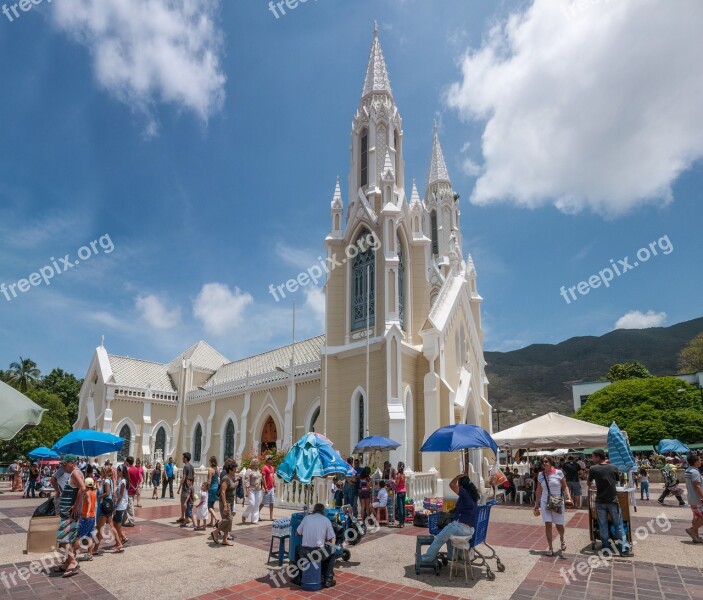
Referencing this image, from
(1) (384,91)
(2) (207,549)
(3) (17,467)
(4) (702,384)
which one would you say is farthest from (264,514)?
(4) (702,384)

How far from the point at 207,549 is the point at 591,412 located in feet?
159

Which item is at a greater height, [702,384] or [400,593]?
[702,384]

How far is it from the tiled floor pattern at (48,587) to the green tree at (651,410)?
46.5 m

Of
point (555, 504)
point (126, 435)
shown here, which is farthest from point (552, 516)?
point (126, 435)

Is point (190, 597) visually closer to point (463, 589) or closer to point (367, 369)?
point (463, 589)

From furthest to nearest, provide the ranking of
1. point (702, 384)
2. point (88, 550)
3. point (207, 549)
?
point (702, 384), point (207, 549), point (88, 550)

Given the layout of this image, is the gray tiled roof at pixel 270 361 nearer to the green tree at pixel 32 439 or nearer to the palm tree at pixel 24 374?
the green tree at pixel 32 439

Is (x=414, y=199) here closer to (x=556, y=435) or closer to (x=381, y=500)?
(x=556, y=435)

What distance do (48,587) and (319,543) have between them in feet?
12.9

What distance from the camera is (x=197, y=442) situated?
34625mm

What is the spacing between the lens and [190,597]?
21.6 ft

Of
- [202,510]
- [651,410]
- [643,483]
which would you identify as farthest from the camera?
[651,410]

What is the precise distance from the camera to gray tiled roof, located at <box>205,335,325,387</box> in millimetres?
29609

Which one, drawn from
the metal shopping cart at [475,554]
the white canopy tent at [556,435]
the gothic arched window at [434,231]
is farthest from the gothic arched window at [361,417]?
the gothic arched window at [434,231]
